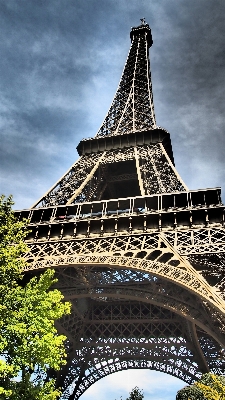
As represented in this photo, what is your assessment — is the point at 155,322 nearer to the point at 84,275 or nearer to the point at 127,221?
the point at 84,275

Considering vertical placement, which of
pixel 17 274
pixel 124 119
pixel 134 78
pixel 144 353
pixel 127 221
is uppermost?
pixel 134 78

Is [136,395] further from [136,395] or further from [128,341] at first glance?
[128,341]

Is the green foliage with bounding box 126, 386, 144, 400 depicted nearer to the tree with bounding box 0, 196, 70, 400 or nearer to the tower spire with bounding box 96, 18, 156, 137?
the tree with bounding box 0, 196, 70, 400

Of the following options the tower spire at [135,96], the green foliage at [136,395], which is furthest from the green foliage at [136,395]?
the tower spire at [135,96]

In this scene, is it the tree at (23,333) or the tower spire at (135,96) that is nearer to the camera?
the tree at (23,333)

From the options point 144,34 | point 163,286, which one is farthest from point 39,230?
point 144,34

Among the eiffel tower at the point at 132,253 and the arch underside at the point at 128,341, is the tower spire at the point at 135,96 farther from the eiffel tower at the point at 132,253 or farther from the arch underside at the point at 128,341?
the arch underside at the point at 128,341

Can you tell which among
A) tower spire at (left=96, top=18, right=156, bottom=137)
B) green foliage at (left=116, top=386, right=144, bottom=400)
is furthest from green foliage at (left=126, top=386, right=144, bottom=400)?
tower spire at (left=96, top=18, right=156, bottom=137)
